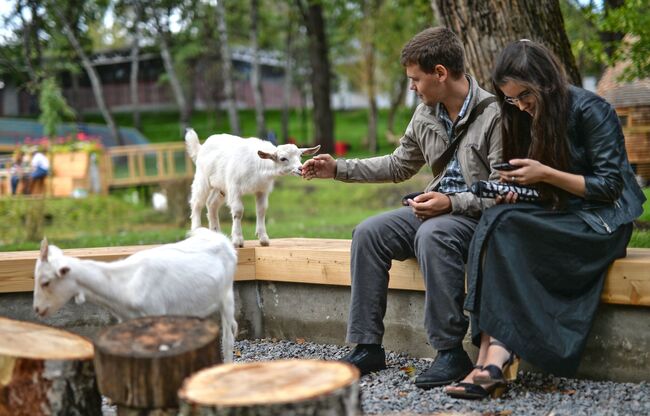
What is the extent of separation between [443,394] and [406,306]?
3.16 feet

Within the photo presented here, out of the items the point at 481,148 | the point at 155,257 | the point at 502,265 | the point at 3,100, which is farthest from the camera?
the point at 3,100

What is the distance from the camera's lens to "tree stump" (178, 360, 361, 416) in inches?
97.2

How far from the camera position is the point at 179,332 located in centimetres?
310

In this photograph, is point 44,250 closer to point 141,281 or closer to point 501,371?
point 141,281

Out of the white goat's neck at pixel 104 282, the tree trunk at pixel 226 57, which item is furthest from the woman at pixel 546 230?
the tree trunk at pixel 226 57

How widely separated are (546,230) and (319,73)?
2321 cm

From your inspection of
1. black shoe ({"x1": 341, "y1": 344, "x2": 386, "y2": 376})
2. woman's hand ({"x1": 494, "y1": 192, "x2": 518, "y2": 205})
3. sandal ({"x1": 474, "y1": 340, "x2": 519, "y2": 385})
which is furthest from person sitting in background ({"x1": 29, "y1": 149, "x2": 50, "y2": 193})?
sandal ({"x1": 474, "y1": 340, "x2": 519, "y2": 385})

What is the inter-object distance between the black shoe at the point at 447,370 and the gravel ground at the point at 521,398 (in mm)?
43

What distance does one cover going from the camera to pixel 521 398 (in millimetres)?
4082

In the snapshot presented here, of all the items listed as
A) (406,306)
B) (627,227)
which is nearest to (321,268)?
(406,306)

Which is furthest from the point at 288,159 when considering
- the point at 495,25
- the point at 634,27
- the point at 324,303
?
the point at 634,27

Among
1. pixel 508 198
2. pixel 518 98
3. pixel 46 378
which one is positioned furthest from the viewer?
pixel 508 198

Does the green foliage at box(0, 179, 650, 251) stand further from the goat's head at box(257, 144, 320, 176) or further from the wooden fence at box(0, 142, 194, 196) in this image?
the goat's head at box(257, 144, 320, 176)

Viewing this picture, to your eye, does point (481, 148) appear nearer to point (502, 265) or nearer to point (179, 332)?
point (502, 265)
